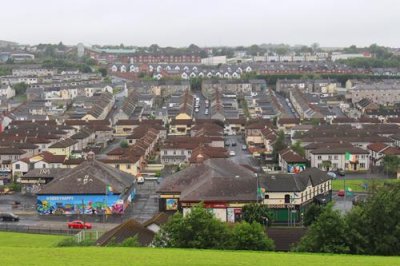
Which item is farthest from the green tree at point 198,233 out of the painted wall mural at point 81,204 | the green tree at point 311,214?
the painted wall mural at point 81,204

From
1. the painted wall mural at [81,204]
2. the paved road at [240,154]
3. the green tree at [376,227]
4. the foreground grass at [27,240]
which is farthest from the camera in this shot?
the paved road at [240,154]

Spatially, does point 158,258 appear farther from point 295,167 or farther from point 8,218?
point 295,167

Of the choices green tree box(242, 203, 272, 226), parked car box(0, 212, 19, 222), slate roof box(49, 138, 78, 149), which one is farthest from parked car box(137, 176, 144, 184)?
green tree box(242, 203, 272, 226)

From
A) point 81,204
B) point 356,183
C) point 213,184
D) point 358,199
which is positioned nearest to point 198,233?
point 213,184

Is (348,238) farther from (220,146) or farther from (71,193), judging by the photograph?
(220,146)

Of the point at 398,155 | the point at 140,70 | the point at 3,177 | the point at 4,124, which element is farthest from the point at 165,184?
the point at 140,70

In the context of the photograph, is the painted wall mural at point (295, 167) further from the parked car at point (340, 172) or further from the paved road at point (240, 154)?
the parked car at point (340, 172)

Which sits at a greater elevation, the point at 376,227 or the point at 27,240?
the point at 376,227
